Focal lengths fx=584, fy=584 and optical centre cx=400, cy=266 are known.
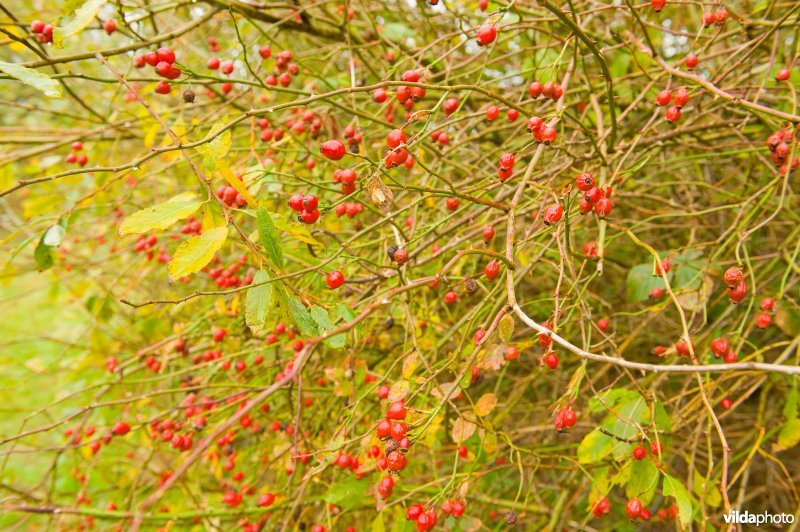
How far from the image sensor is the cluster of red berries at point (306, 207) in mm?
1039

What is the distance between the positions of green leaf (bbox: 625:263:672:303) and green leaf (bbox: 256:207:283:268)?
104 centimetres

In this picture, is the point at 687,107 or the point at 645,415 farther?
the point at 687,107

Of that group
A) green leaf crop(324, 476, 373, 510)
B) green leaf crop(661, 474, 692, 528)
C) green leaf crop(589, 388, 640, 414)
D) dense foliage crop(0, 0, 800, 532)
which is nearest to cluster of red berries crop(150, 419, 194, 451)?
dense foliage crop(0, 0, 800, 532)

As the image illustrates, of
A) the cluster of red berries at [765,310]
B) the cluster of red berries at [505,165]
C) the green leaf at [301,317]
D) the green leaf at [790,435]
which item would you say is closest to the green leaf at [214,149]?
the green leaf at [301,317]

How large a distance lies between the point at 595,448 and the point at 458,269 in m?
0.56

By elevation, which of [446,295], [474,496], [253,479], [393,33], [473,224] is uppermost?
[393,33]

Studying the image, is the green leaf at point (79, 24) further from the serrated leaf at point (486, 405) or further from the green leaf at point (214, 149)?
the serrated leaf at point (486, 405)

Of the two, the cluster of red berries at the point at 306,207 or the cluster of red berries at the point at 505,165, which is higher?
the cluster of red berries at the point at 306,207

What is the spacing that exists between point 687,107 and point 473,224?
76 centimetres

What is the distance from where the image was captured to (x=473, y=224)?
1522 mm

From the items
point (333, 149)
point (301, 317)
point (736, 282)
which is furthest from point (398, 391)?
point (736, 282)

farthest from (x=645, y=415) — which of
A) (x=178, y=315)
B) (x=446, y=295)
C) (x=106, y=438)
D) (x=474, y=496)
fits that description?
(x=178, y=315)

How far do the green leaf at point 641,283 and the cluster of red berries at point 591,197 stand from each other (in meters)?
0.54

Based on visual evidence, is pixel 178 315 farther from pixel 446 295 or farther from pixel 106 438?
pixel 446 295
